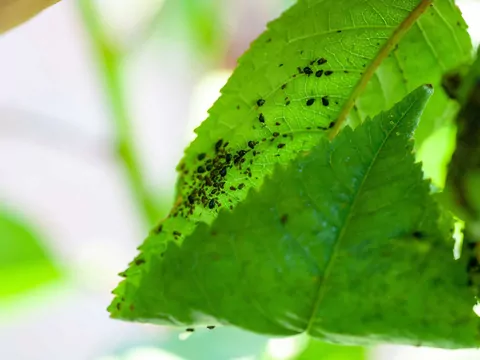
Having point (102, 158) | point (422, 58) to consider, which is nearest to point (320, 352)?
point (422, 58)

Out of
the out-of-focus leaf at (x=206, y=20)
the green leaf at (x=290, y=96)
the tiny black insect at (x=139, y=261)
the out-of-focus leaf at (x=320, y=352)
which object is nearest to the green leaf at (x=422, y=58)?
the green leaf at (x=290, y=96)

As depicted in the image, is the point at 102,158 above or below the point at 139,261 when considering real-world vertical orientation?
above

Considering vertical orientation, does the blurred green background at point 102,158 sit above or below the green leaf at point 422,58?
above

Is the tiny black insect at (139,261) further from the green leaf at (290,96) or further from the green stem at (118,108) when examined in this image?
the green stem at (118,108)

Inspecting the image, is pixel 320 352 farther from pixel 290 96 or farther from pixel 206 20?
pixel 206 20

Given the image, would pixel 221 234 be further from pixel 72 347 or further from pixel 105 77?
pixel 72 347

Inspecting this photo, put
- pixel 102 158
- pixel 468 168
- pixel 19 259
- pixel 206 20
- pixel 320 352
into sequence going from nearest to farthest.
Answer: pixel 468 168 < pixel 320 352 < pixel 19 259 < pixel 102 158 < pixel 206 20

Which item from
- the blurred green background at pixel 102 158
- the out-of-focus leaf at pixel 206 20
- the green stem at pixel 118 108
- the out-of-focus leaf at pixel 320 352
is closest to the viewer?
the out-of-focus leaf at pixel 320 352

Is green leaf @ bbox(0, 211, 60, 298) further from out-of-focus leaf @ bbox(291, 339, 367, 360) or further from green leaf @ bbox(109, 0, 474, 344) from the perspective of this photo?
green leaf @ bbox(109, 0, 474, 344)
